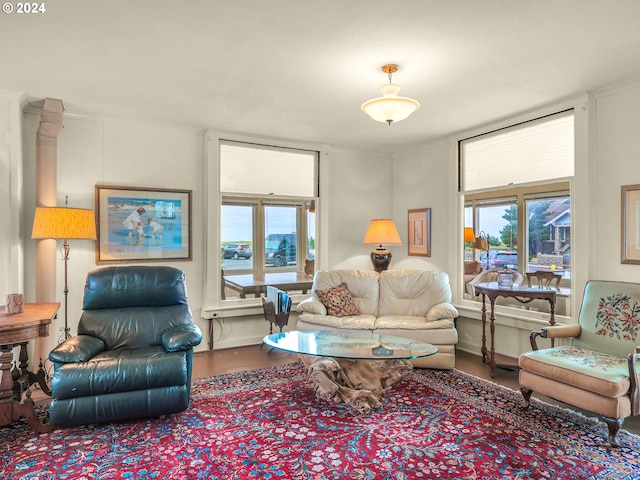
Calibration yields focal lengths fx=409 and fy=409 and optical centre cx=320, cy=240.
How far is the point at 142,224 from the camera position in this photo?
14.8 ft

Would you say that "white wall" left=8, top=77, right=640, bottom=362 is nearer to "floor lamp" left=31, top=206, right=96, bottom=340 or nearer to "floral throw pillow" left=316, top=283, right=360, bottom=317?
"floor lamp" left=31, top=206, right=96, bottom=340

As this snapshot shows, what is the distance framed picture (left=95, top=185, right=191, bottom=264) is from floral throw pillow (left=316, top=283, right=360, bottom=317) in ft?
5.46

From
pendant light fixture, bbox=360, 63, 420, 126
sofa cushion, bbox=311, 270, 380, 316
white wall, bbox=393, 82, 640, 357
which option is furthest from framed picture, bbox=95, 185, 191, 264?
white wall, bbox=393, 82, 640, 357

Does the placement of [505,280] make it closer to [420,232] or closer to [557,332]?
[557,332]

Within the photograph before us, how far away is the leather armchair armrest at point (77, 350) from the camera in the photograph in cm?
275

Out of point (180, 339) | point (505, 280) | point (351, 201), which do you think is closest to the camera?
point (180, 339)

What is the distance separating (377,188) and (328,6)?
3876 millimetres

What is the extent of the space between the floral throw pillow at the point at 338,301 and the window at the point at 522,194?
→ 1.50 metres

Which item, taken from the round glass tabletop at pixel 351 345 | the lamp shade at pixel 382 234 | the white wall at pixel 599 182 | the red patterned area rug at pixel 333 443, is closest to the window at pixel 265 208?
the lamp shade at pixel 382 234

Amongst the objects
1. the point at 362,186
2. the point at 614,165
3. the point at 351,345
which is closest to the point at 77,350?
the point at 351,345

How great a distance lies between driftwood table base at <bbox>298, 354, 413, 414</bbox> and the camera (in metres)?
3.11

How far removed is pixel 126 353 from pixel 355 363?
1786mm

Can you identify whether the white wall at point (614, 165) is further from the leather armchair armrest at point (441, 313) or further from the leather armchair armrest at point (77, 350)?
the leather armchair armrest at point (77, 350)

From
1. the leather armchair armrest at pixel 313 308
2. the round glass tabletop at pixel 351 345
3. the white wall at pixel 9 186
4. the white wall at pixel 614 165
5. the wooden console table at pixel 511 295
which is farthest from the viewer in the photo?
the leather armchair armrest at pixel 313 308
